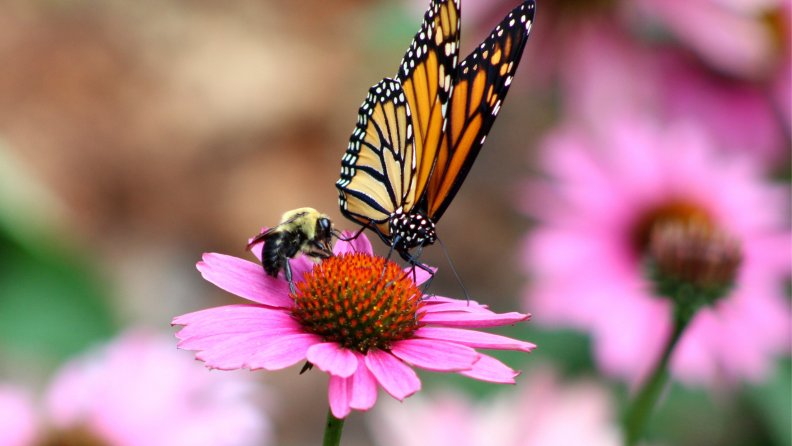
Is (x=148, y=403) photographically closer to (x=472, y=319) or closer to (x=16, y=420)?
(x=16, y=420)

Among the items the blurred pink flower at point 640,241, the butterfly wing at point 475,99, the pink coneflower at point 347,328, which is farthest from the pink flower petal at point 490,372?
the blurred pink flower at point 640,241

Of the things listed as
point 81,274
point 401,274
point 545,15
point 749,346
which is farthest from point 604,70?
point 81,274

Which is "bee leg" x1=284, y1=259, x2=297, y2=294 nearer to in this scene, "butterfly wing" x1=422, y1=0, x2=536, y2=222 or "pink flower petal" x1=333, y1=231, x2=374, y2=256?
"pink flower petal" x1=333, y1=231, x2=374, y2=256

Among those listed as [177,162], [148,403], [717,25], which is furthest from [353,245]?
[177,162]

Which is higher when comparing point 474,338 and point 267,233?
point 267,233

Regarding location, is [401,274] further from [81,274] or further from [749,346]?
[81,274]

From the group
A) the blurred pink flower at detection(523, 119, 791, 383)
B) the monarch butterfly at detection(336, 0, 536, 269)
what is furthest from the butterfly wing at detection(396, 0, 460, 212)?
the blurred pink flower at detection(523, 119, 791, 383)
